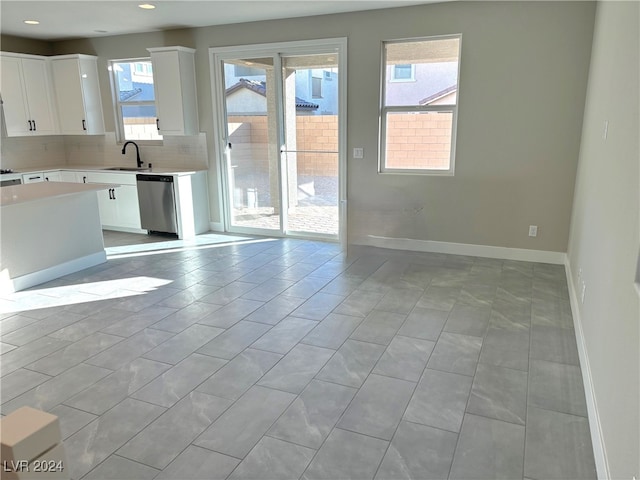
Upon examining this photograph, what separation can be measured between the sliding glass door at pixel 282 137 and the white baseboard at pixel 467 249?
2.00 feet

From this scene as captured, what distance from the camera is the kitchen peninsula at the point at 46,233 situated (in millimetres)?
3951

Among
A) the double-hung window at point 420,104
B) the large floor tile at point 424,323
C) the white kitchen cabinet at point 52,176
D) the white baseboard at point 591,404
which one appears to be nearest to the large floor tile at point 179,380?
the large floor tile at point 424,323

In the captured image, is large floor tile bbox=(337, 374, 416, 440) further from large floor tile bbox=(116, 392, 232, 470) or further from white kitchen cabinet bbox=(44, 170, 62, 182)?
white kitchen cabinet bbox=(44, 170, 62, 182)

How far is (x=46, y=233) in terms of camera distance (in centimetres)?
429

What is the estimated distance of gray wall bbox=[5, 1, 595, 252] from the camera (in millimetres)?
4281

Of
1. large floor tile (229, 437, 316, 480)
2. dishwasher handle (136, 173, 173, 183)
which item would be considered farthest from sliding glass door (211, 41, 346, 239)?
large floor tile (229, 437, 316, 480)

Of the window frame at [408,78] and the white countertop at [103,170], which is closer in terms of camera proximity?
the window frame at [408,78]

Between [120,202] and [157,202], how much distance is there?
705mm

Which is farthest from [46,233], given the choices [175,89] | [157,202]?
[175,89]

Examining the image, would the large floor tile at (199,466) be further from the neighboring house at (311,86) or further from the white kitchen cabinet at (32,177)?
the white kitchen cabinet at (32,177)

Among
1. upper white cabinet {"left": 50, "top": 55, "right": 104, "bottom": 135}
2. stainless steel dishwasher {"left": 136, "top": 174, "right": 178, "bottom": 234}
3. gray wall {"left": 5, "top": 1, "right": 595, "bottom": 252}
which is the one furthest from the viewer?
upper white cabinet {"left": 50, "top": 55, "right": 104, "bottom": 135}

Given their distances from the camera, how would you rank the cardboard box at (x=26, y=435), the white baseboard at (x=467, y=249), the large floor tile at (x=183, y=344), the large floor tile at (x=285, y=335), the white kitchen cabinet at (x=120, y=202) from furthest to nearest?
the white kitchen cabinet at (x=120, y=202) < the white baseboard at (x=467, y=249) < the large floor tile at (x=285, y=335) < the large floor tile at (x=183, y=344) < the cardboard box at (x=26, y=435)

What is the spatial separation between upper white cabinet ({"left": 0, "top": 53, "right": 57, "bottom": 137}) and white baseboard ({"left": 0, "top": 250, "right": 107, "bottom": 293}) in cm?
273

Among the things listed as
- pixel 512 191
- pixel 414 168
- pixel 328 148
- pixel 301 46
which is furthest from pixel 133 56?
pixel 512 191
